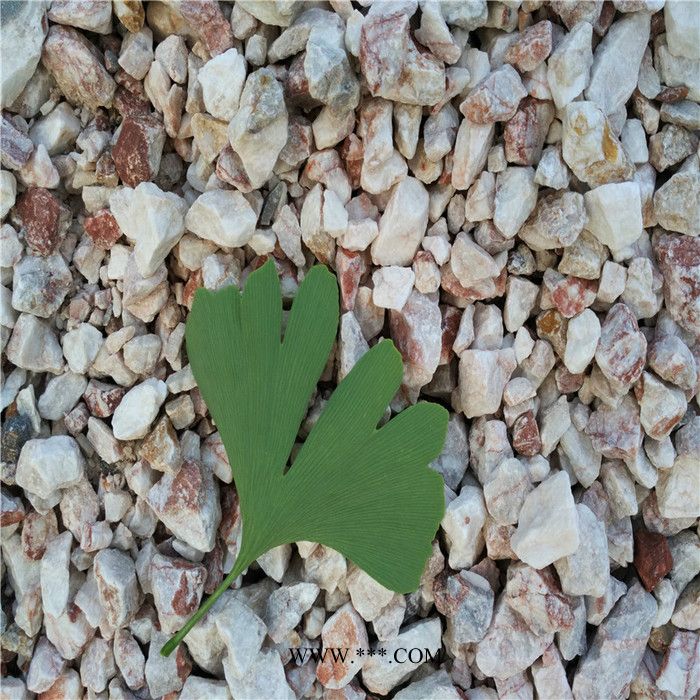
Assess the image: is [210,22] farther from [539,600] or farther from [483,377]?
[539,600]

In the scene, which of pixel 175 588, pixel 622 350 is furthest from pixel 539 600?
pixel 175 588

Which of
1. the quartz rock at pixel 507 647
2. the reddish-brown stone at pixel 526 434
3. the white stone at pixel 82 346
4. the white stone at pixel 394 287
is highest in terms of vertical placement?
the white stone at pixel 82 346

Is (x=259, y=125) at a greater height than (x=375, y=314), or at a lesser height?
greater

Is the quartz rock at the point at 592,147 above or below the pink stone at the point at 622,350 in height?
above

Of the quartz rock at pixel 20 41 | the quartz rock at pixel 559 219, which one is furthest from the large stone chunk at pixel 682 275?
the quartz rock at pixel 20 41

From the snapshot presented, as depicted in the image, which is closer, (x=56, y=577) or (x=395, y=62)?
(x=395, y=62)

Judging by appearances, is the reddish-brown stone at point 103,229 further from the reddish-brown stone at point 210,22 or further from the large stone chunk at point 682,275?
the large stone chunk at point 682,275

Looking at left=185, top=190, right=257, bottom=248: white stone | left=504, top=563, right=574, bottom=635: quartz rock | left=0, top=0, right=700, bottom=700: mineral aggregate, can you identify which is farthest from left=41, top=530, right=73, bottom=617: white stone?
left=504, top=563, right=574, bottom=635: quartz rock
